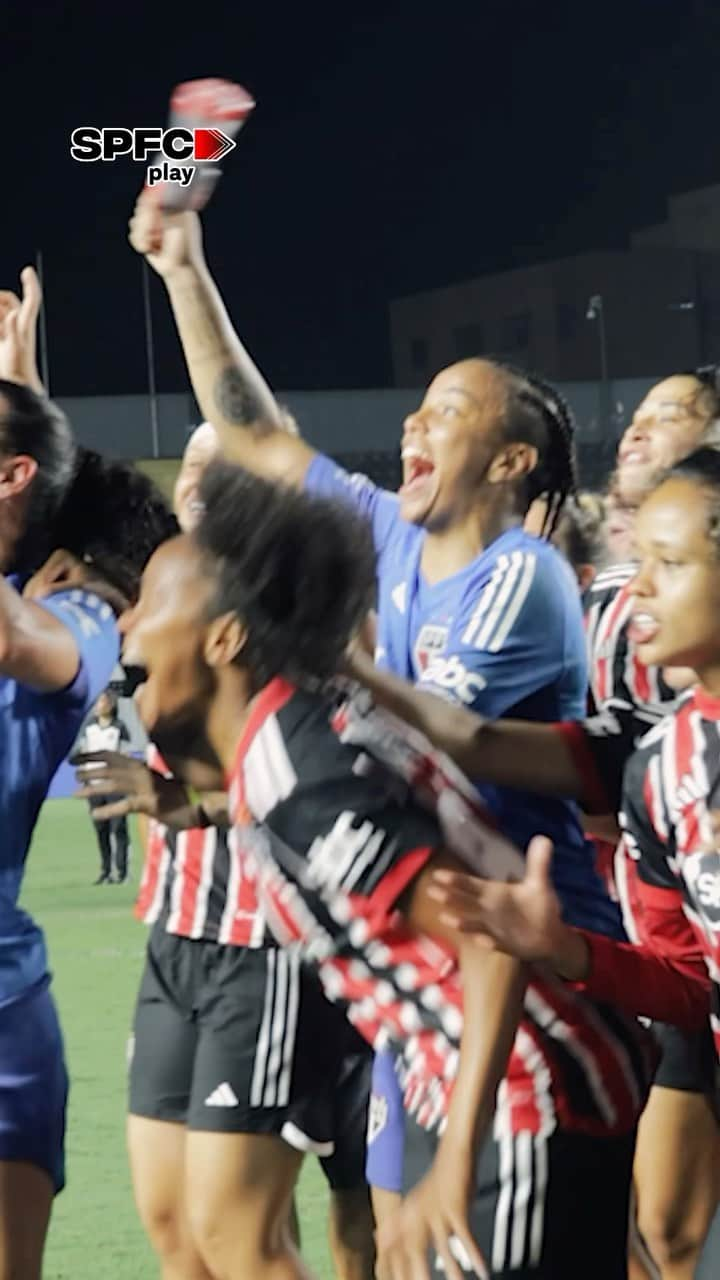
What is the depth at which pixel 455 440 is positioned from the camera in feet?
12.7

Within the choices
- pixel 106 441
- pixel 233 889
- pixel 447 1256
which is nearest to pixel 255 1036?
pixel 233 889

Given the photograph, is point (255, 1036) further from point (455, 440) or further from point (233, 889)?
point (455, 440)

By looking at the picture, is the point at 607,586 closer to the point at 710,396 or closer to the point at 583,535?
the point at 710,396

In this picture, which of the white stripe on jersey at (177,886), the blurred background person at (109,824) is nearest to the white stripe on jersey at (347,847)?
the white stripe on jersey at (177,886)

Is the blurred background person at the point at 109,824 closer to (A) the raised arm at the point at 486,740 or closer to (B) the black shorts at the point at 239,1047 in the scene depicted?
(B) the black shorts at the point at 239,1047

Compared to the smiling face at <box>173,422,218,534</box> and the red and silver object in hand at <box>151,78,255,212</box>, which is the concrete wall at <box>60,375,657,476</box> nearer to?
the smiling face at <box>173,422,218,534</box>

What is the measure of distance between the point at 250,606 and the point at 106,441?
30322 mm

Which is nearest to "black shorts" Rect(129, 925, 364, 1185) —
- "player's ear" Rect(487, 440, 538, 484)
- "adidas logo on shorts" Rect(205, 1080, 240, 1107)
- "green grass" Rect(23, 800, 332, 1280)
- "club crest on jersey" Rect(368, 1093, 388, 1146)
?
"adidas logo on shorts" Rect(205, 1080, 240, 1107)

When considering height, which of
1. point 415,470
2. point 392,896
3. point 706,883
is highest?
point 415,470

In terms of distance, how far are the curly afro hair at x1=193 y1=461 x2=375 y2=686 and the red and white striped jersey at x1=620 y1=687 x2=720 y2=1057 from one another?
53cm

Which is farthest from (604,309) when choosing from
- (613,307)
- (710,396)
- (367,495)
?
(367,495)

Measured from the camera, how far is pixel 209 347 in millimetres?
4223

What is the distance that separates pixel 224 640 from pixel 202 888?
1.49 m

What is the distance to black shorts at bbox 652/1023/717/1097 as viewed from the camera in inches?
145
